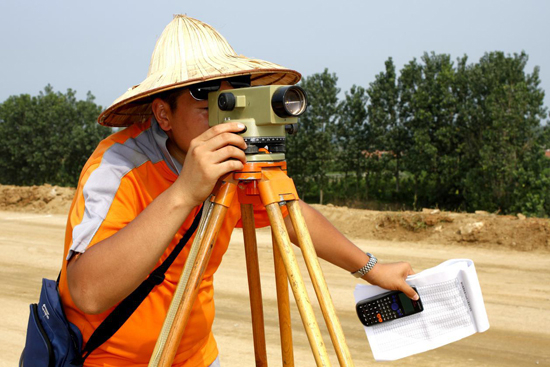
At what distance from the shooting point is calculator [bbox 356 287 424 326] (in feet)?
6.00

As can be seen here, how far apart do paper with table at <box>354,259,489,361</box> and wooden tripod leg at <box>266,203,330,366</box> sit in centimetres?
60

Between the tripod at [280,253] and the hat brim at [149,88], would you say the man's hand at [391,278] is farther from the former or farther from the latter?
the hat brim at [149,88]

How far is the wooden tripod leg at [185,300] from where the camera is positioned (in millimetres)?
1297

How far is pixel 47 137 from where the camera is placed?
1554 inches

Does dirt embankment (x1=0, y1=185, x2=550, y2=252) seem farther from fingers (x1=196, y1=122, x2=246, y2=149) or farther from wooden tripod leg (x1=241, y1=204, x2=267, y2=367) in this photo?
fingers (x1=196, y1=122, x2=246, y2=149)

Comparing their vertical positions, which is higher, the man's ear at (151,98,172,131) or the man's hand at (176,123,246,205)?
the man's ear at (151,98,172,131)

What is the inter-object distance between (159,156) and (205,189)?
1.23 feet

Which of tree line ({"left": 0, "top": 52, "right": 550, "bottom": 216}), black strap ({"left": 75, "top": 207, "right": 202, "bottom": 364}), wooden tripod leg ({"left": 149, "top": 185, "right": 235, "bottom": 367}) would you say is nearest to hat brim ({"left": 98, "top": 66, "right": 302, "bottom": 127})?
wooden tripod leg ({"left": 149, "top": 185, "right": 235, "bottom": 367})

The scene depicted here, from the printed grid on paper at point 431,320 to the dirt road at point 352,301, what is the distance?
200cm

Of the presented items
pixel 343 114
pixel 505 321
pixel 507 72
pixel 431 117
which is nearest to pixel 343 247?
pixel 505 321

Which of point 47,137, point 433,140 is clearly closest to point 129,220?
point 433,140

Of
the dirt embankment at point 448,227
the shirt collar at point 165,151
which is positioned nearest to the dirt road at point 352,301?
the dirt embankment at point 448,227

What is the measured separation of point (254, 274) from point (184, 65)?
2.26ft

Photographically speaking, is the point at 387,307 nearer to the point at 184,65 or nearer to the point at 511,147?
the point at 184,65
